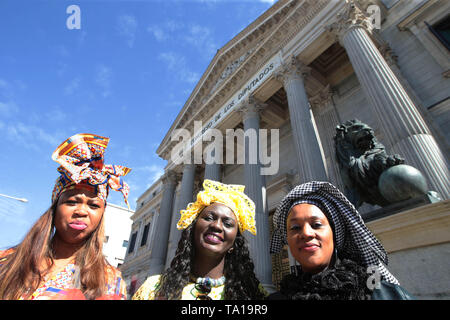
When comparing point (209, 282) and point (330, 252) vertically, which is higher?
point (330, 252)

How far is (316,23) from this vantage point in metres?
9.05

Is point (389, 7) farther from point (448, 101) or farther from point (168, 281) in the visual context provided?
point (168, 281)

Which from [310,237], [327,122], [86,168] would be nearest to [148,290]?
[86,168]

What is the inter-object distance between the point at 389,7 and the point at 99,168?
12.9m

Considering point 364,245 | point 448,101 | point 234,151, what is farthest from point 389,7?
point 364,245

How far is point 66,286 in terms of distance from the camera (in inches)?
57.4

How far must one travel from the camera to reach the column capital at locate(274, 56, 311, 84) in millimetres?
9391

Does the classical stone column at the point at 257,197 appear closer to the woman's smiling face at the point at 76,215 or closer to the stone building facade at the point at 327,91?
the stone building facade at the point at 327,91

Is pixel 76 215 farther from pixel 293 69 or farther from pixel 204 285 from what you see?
pixel 293 69

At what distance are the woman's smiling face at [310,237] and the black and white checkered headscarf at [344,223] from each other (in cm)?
8

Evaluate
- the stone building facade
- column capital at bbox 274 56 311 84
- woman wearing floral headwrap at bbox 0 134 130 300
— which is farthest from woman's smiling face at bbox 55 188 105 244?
column capital at bbox 274 56 311 84

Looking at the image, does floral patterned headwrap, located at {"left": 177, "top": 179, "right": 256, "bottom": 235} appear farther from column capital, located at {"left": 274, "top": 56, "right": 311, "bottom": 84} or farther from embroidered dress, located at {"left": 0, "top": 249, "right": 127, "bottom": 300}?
column capital, located at {"left": 274, "top": 56, "right": 311, "bottom": 84}

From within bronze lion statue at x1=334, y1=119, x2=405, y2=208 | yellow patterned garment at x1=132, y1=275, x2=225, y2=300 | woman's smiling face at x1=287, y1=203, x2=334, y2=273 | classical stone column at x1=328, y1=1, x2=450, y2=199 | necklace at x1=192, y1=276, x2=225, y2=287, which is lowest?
yellow patterned garment at x1=132, y1=275, x2=225, y2=300

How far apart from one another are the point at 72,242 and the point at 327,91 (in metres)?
11.7
